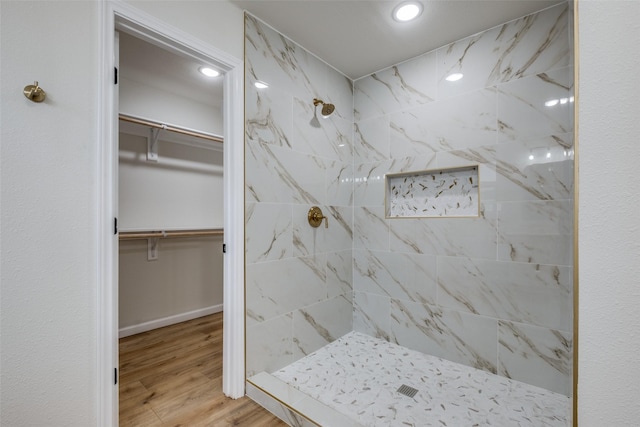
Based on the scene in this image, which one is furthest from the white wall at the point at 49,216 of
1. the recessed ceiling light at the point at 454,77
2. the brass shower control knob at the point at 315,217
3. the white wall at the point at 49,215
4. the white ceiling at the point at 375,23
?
the recessed ceiling light at the point at 454,77

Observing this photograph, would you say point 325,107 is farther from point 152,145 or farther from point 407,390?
point 407,390

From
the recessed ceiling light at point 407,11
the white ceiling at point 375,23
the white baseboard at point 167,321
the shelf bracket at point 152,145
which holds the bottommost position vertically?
the white baseboard at point 167,321

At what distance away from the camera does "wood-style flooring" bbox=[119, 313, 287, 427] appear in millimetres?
1507

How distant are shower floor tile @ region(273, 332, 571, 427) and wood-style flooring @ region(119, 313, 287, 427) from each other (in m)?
0.37

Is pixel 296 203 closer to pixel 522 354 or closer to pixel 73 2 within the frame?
pixel 73 2

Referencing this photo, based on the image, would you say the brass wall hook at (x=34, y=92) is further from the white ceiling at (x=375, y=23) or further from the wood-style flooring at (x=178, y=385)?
the wood-style flooring at (x=178, y=385)

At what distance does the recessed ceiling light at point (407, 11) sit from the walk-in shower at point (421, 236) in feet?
1.57

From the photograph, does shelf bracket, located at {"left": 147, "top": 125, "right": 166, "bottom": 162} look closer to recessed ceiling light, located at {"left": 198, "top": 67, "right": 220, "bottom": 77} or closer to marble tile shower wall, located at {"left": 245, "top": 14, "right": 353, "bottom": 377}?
recessed ceiling light, located at {"left": 198, "top": 67, "right": 220, "bottom": 77}

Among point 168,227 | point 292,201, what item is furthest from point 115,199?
point 168,227

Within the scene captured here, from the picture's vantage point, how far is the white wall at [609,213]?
24.7 inches

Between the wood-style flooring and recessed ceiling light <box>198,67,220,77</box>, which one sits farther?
recessed ceiling light <box>198,67,220,77</box>

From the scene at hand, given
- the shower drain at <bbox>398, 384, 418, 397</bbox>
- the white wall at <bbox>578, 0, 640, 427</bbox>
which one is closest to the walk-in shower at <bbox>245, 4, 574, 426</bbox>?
the shower drain at <bbox>398, 384, 418, 397</bbox>

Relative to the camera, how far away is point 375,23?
1.85 meters

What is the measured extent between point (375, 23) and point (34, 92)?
186 cm
